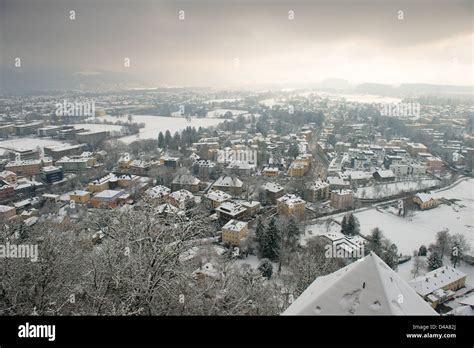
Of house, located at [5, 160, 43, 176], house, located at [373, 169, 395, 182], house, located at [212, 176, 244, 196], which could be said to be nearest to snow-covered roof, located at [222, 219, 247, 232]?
house, located at [212, 176, 244, 196]

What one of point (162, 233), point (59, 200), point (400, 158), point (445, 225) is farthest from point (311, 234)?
point (400, 158)

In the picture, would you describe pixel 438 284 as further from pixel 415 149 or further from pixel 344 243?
pixel 415 149

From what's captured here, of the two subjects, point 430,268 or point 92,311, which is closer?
point 92,311

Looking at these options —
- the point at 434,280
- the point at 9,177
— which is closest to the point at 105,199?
the point at 9,177

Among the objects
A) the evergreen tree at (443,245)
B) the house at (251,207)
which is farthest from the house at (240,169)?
the evergreen tree at (443,245)

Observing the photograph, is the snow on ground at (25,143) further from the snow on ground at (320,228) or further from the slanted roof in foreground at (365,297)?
the slanted roof in foreground at (365,297)
